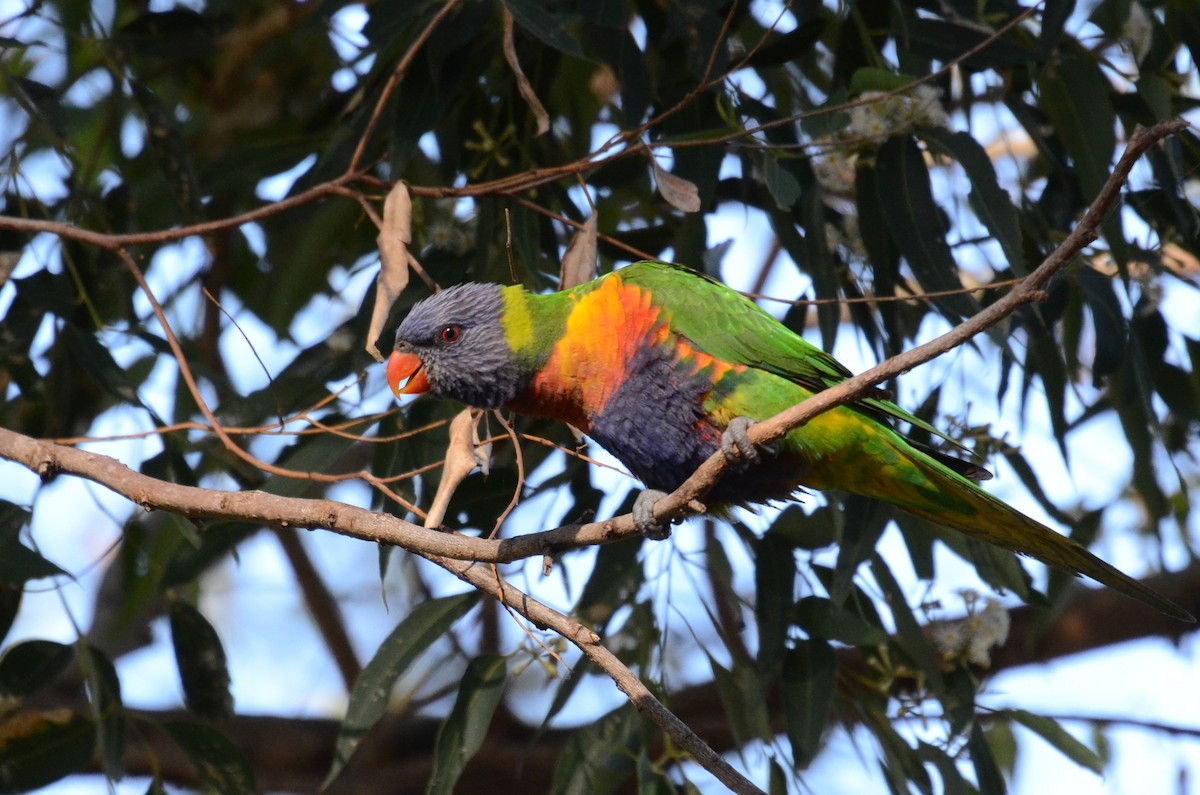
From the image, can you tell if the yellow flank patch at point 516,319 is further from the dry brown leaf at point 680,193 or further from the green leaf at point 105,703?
the green leaf at point 105,703

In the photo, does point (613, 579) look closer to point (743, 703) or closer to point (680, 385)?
point (743, 703)

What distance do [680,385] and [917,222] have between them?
64cm

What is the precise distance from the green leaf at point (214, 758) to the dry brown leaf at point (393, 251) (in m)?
1.04

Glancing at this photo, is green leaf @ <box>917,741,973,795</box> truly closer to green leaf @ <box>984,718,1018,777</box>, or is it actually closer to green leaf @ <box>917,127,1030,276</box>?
green leaf @ <box>917,127,1030,276</box>

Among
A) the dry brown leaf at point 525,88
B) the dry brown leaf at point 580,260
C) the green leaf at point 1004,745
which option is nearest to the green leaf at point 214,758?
the dry brown leaf at point 580,260

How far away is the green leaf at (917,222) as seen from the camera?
218cm

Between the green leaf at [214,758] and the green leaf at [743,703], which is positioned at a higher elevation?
the green leaf at [214,758]

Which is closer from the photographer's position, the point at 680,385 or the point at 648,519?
the point at 648,519

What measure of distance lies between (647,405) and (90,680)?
1311 mm

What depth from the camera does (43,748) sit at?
2.47m

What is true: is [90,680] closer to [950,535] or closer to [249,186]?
[249,186]

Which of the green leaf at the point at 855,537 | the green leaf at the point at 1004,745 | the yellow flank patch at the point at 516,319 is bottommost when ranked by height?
the green leaf at the point at 1004,745

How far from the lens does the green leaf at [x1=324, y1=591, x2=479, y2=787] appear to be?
224 cm

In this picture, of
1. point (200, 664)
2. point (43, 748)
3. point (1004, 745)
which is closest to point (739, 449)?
point (200, 664)
